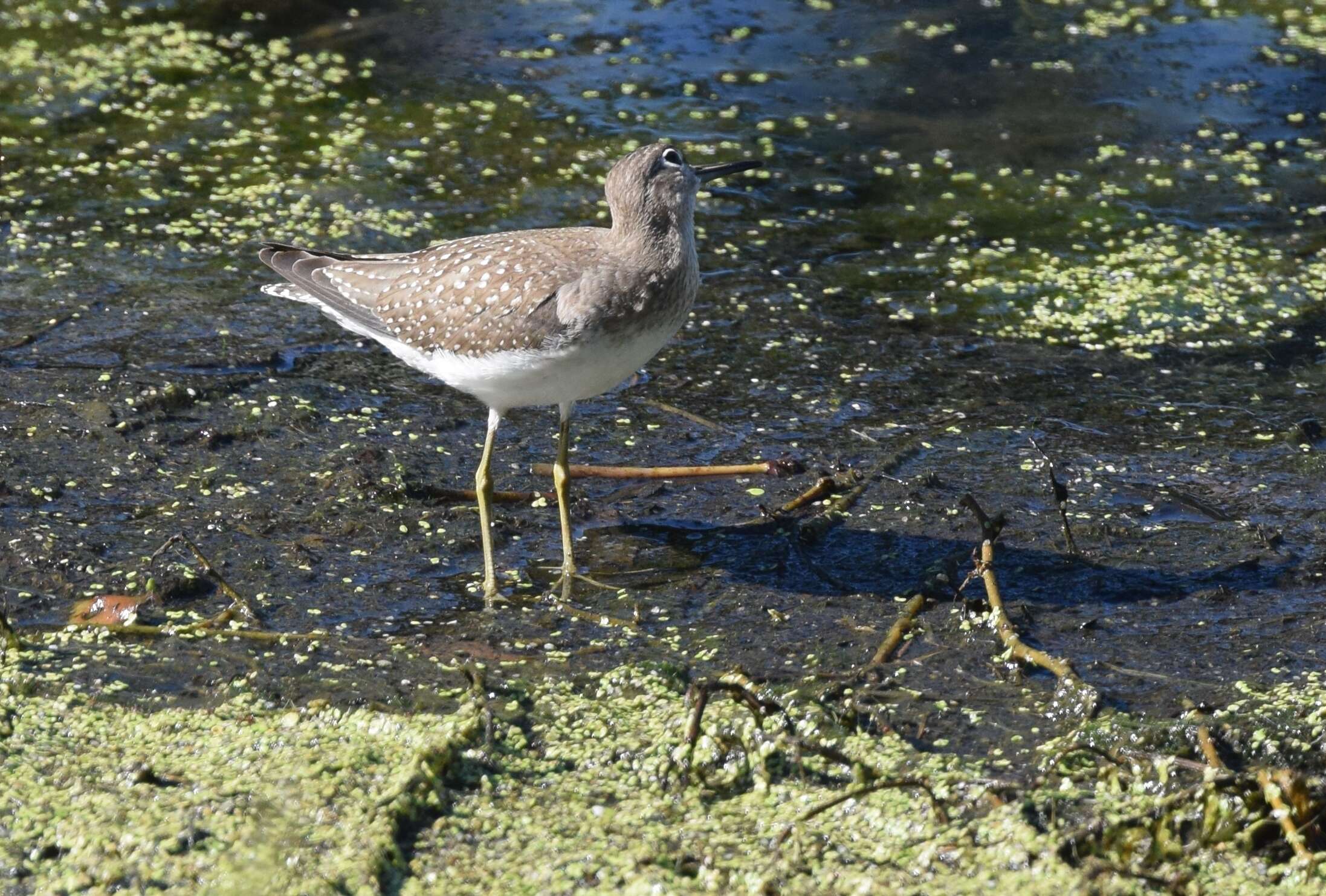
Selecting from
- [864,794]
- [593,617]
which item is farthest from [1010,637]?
[593,617]

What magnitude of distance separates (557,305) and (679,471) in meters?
1.06

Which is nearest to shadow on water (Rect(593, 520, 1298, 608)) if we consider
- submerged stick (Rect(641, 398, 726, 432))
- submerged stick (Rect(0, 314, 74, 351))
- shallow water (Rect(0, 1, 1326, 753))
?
shallow water (Rect(0, 1, 1326, 753))

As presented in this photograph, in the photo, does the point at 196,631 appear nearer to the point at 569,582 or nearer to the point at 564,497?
the point at 569,582

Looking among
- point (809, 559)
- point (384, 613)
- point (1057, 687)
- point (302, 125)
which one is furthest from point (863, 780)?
point (302, 125)

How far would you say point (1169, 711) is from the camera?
455 centimetres

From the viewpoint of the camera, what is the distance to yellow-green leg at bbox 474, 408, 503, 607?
5.29 meters

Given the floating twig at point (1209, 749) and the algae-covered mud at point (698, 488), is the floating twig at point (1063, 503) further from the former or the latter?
the floating twig at point (1209, 749)

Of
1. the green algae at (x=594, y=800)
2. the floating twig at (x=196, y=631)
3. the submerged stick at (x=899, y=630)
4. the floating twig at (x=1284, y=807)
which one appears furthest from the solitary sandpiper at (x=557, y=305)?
the floating twig at (x=1284, y=807)

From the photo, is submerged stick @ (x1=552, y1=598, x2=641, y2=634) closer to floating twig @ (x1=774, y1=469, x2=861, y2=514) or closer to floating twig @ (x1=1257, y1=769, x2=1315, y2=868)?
floating twig @ (x1=774, y1=469, x2=861, y2=514)

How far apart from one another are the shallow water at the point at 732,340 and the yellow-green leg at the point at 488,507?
0.09 m

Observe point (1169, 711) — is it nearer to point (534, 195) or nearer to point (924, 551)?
point (924, 551)

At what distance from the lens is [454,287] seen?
5.59m

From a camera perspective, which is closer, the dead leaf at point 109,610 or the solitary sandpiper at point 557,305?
the dead leaf at point 109,610

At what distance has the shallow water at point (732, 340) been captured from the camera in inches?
201
